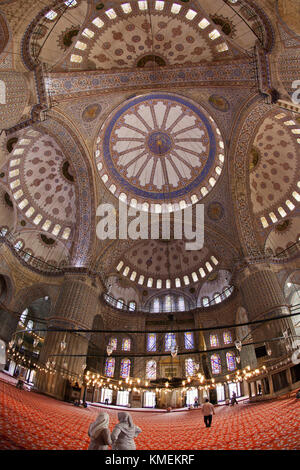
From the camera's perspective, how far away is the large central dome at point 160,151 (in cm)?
1841

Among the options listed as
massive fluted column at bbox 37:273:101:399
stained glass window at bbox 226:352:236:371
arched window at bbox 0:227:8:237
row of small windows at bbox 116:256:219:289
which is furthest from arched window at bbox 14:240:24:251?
stained glass window at bbox 226:352:236:371

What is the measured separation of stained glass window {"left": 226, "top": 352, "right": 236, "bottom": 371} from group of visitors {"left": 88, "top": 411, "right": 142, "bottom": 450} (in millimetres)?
17947

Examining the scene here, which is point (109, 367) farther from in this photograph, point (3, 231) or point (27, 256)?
point (3, 231)

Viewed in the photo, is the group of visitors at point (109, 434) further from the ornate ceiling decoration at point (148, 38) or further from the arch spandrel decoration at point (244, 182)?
the arch spandrel decoration at point (244, 182)

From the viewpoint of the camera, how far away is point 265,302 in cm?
1503

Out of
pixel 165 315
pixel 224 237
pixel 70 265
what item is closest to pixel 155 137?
pixel 224 237

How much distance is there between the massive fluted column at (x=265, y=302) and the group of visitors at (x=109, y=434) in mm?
11215

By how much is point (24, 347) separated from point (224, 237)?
60.1ft

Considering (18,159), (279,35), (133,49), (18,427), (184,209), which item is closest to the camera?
(18,427)

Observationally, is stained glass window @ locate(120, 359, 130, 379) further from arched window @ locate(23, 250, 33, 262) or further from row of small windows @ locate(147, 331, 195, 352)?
arched window @ locate(23, 250, 33, 262)

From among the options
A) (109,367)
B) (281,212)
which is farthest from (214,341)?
(281,212)
